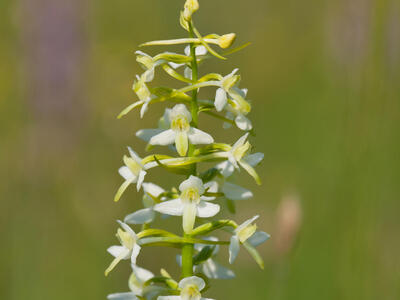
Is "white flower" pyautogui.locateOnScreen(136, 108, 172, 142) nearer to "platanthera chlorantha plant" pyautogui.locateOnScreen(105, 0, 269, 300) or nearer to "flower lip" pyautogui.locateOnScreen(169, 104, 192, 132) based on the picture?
"platanthera chlorantha plant" pyautogui.locateOnScreen(105, 0, 269, 300)

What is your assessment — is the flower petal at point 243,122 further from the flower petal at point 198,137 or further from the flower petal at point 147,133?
the flower petal at point 147,133

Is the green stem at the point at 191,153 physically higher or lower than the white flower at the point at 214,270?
higher

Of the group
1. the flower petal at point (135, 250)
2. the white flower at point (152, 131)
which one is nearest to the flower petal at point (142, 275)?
the flower petal at point (135, 250)

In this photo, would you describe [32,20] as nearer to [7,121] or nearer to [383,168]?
[7,121]

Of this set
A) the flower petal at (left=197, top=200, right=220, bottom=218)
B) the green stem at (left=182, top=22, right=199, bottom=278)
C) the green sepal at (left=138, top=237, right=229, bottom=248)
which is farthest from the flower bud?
the green sepal at (left=138, top=237, right=229, bottom=248)

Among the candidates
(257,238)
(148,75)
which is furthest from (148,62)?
(257,238)

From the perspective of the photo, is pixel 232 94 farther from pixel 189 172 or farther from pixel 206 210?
pixel 206 210

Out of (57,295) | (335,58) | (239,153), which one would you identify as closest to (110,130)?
(57,295)
